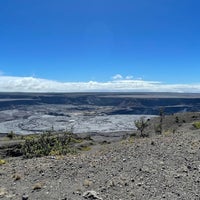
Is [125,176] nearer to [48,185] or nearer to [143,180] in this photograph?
[143,180]

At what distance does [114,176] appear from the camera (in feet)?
53.2

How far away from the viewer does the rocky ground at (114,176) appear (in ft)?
46.3

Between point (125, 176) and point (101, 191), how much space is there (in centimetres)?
205

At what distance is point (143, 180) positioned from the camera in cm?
1538

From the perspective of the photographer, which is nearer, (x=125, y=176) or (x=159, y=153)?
(x=125, y=176)

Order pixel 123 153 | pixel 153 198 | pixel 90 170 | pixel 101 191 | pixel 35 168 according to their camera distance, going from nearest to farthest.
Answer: pixel 153 198
pixel 101 191
pixel 90 170
pixel 35 168
pixel 123 153

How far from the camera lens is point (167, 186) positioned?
14.5m

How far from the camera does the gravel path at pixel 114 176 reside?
14.1m

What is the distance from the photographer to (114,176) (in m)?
16.2

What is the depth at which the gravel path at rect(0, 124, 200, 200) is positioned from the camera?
1412 centimetres

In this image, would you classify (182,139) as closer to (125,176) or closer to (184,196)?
(125,176)

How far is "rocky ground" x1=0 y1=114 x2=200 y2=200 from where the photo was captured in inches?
556

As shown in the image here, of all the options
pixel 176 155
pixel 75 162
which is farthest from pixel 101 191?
pixel 176 155

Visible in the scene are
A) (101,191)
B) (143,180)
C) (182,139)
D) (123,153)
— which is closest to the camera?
(101,191)
